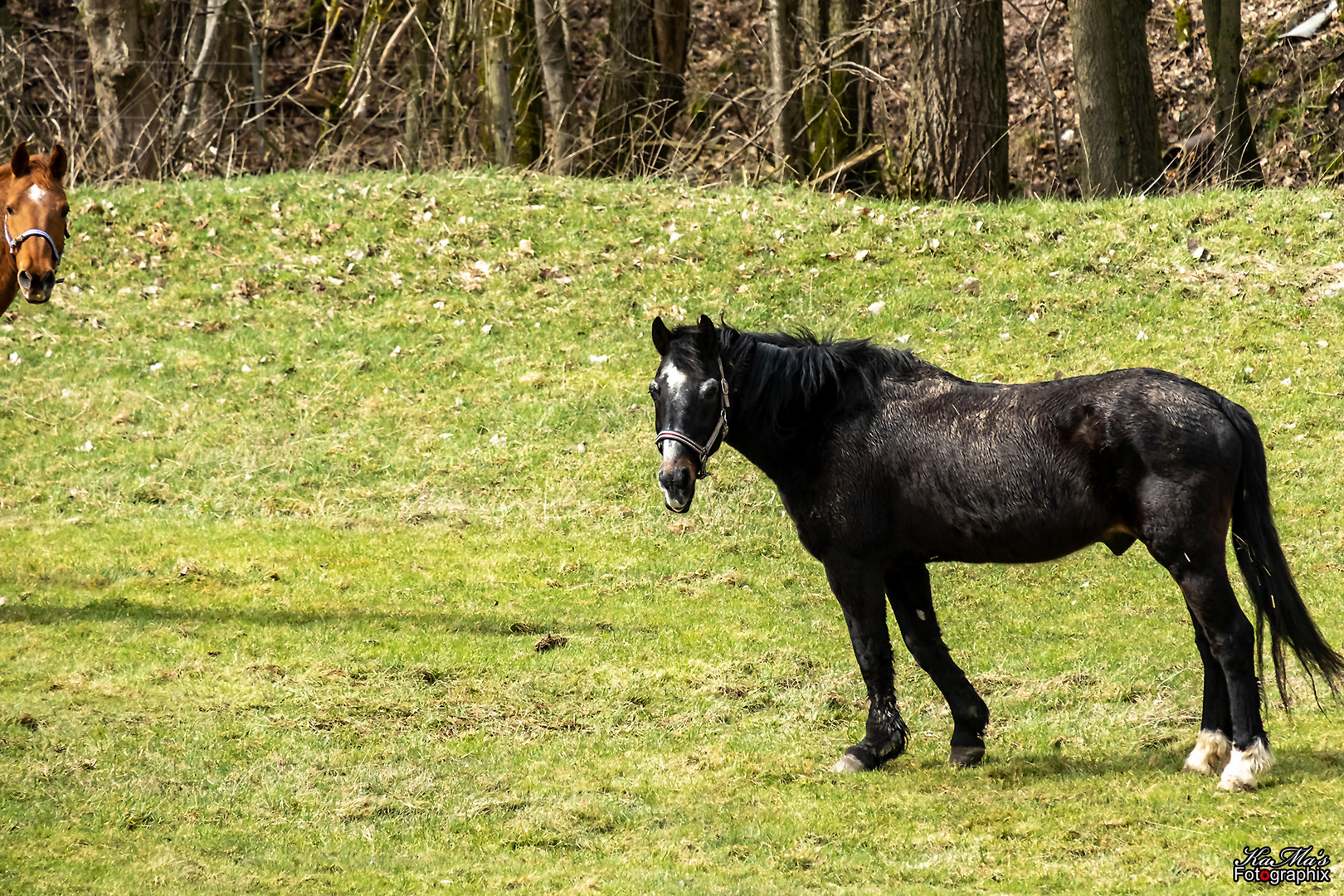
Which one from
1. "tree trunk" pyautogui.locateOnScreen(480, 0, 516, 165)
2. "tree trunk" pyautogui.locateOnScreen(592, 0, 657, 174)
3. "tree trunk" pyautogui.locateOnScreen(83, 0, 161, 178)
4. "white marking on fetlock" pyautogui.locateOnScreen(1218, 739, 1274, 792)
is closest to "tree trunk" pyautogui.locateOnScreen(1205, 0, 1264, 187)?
"tree trunk" pyautogui.locateOnScreen(592, 0, 657, 174)

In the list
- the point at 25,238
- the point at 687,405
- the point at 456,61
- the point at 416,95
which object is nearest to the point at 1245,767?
the point at 687,405

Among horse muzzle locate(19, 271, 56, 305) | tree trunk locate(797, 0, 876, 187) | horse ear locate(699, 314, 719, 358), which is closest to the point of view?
horse ear locate(699, 314, 719, 358)

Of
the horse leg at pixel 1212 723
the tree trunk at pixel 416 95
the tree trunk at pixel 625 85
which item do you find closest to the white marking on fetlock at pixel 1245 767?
the horse leg at pixel 1212 723

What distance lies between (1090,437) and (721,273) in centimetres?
1063

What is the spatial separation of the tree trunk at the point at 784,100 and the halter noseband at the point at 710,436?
50.9 feet

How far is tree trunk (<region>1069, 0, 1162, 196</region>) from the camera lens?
17.8 metres

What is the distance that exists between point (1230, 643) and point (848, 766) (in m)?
2.04

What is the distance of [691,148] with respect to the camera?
74.2 feet

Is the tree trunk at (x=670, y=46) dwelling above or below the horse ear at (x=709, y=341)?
above

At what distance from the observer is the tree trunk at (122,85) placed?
2191cm

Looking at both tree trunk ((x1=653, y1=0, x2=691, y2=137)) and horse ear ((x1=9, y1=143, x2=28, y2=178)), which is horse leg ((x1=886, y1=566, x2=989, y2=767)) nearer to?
horse ear ((x1=9, y1=143, x2=28, y2=178))

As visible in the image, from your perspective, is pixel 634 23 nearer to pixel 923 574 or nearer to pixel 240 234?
pixel 240 234

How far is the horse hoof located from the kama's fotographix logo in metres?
1.72

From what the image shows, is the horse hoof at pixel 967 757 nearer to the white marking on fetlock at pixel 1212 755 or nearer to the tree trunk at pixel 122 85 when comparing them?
the white marking on fetlock at pixel 1212 755
